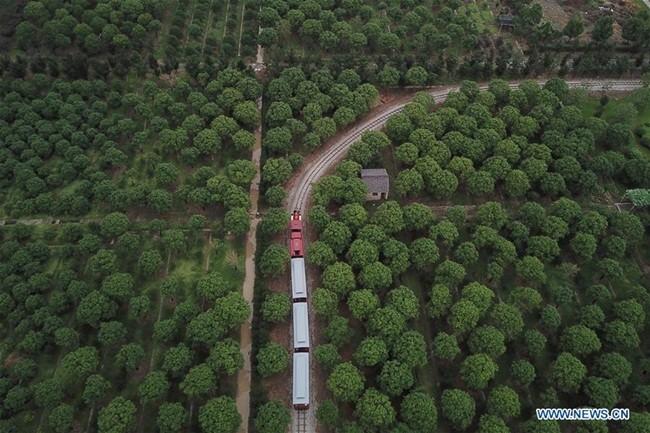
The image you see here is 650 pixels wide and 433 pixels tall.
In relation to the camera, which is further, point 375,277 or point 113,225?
point 113,225

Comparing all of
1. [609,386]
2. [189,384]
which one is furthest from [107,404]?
[609,386]

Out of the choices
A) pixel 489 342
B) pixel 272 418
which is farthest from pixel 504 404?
pixel 272 418

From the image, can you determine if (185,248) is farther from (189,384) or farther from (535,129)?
(535,129)

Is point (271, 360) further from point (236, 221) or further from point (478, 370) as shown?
point (478, 370)

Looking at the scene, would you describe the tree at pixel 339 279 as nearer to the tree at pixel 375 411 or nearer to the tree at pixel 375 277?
the tree at pixel 375 277

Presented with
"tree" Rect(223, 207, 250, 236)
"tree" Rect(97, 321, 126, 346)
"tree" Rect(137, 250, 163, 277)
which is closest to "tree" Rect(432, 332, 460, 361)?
"tree" Rect(223, 207, 250, 236)
